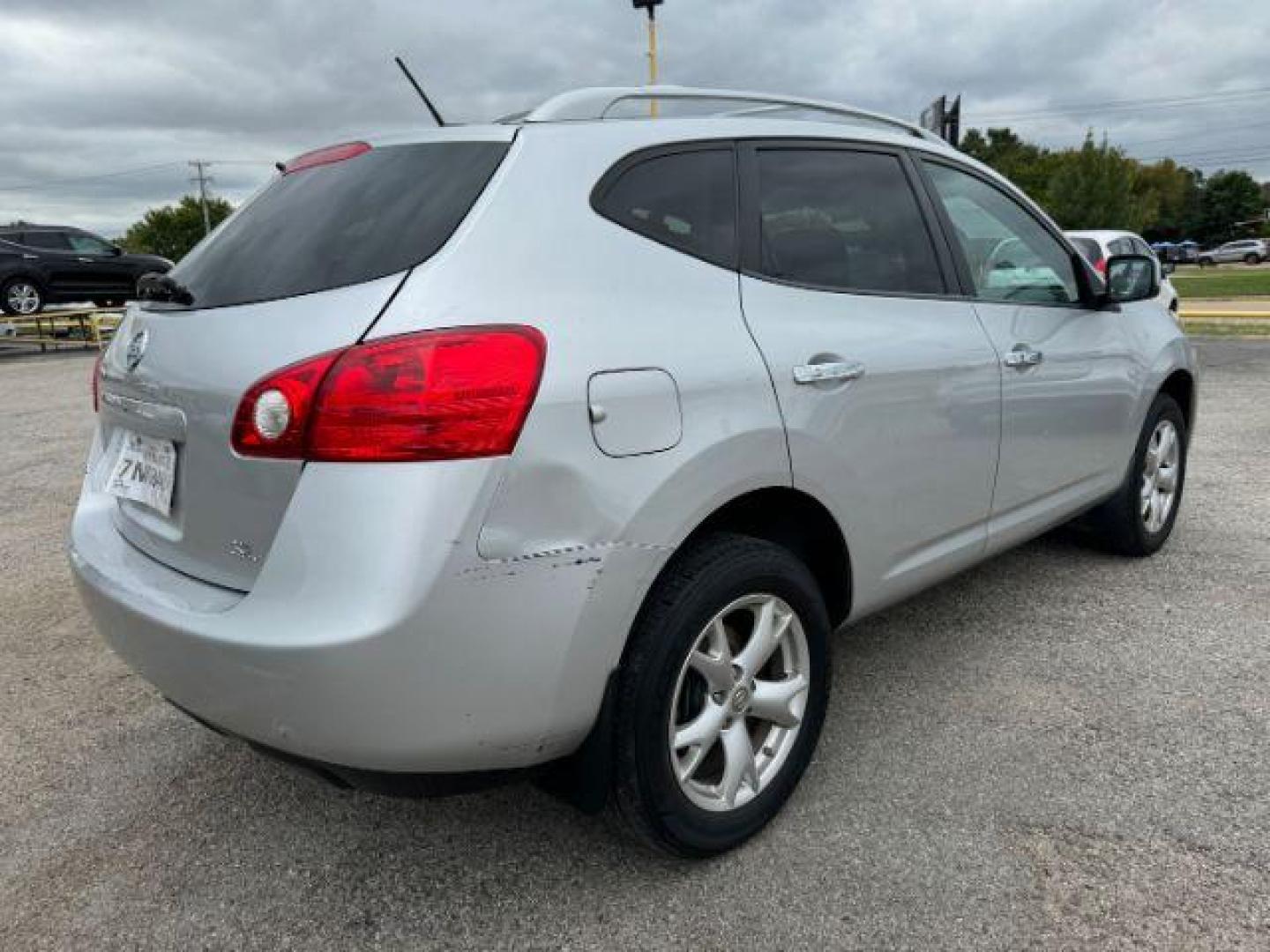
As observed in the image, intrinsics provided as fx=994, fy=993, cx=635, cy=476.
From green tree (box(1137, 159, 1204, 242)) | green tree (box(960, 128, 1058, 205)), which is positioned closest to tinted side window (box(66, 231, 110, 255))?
green tree (box(960, 128, 1058, 205))

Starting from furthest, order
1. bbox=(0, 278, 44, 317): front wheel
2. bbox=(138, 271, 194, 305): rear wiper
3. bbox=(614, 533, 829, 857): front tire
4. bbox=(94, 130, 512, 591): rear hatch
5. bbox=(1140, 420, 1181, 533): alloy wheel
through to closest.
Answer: bbox=(0, 278, 44, 317): front wheel < bbox=(1140, 420, 1181, 533): alloy wheel < bbox=(138, 271, 194, 305): rear wiper < bbox=(614, 533, 829, 857): front tire < bbox=(94, 130, 512, 591): rear hatch

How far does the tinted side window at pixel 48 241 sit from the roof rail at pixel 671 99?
19224 millimetres

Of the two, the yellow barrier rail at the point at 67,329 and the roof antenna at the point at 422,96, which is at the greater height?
the roof antenna at the point at 422,96

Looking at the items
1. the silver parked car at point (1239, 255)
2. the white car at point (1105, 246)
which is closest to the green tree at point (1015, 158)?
the silver parked car at point (1239, 255)

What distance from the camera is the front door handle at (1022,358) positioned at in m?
3.04

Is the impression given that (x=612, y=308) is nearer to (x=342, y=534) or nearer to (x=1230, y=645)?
(x=342, y=534)

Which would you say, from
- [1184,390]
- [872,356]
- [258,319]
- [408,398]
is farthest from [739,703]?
[1184,390]

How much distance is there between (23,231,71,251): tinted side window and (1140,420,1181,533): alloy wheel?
63.8 feet

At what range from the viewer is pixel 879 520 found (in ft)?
8.48

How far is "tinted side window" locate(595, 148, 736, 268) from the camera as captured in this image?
213 centimetres

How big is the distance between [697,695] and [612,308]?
874mm

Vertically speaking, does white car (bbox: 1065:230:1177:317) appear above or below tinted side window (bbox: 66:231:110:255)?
below

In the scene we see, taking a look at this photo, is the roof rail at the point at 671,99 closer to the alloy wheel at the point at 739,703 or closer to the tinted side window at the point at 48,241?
the alloy wheel at the point at 739,703

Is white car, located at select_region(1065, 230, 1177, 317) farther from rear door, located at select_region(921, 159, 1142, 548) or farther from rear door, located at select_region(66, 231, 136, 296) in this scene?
rear door, located at select_region(66, 231, 136, 296)
